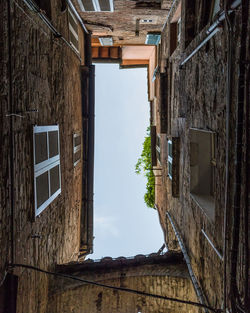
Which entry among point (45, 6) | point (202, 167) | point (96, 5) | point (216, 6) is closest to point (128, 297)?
point (202, 167)

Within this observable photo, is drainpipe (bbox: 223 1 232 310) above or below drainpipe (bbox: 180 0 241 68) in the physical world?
below

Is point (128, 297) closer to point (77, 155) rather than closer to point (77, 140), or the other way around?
point (77, 155)

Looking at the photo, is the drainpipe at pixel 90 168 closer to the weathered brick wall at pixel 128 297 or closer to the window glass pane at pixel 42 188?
the weathered brick wall at pixel 128 297

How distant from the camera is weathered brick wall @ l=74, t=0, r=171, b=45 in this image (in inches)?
360

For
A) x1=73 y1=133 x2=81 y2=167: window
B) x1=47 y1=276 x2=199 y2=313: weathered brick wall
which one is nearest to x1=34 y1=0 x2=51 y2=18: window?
x1=73 y1=133 x2=81 y2=167: window

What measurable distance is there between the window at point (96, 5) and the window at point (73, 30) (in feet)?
1.63

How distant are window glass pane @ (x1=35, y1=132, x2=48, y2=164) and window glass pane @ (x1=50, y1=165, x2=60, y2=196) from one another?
1.89ft

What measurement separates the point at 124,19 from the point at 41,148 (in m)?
7.34

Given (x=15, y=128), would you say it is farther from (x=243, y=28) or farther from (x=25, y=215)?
(x=243, y=28)

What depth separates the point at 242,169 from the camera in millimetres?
3195

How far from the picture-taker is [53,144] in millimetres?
5949

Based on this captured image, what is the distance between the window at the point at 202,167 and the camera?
5440 mm

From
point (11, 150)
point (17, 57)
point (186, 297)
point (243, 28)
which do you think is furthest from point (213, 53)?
point (186, 297)

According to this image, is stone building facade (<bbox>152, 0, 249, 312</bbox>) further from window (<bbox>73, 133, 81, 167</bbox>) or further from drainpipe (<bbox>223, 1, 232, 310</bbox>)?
window (<bbox>73, 133, 81, 167</bbox>)
